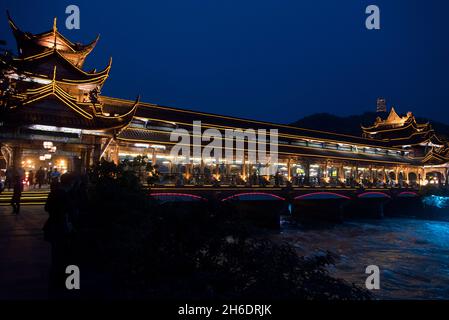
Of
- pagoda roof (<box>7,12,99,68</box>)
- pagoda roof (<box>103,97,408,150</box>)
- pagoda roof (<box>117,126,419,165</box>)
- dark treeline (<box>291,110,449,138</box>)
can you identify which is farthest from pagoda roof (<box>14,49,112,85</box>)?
dark treeline (<box>291,110,449,138</box>)

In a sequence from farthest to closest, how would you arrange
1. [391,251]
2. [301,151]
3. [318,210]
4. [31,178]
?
[301,151]
[318,210]
[31,178]
[391,251]

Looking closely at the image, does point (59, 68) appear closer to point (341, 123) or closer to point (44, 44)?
point (44, 44)

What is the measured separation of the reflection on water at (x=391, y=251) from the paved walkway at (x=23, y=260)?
22.8 feet

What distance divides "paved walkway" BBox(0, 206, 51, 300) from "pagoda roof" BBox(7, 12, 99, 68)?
17.0 m

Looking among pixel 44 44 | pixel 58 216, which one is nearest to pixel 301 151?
pixel 44 44

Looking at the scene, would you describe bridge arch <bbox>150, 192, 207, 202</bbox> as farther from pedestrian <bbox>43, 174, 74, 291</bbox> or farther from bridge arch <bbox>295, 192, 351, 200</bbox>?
pedestrian <bbox>43, 174, 74, 291</bbox>

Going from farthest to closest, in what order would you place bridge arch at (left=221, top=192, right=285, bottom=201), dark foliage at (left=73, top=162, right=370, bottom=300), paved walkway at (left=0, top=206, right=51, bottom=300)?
bridge arch at (left=221, top=192, right=285, bottom=201)
paved walkway at (left=0, top=206, right=51, bottom=300)
dark foliage at (left=73, top=162, right=370, bottom=300)

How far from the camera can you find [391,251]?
1958 cm

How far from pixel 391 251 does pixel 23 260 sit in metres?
19.6

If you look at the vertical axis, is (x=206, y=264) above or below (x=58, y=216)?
below

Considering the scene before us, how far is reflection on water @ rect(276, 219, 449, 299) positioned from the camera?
13.0 meters

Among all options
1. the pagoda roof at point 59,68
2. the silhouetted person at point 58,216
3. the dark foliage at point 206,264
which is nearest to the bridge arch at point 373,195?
the pagoda roof at point 59,68

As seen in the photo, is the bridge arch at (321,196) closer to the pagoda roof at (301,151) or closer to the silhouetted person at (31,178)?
the pagoda roof at (301,151)
